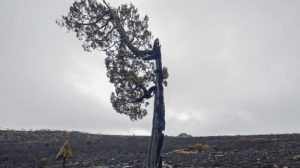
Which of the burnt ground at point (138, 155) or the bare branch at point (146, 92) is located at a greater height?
the bare branch at point (146, 92)

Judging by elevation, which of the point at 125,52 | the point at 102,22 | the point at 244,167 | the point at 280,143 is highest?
the point at 102,22

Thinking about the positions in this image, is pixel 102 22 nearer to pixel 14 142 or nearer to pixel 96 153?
pixel 96 153

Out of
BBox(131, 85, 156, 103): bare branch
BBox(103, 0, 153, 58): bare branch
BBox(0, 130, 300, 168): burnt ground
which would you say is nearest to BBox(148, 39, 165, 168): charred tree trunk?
BBox(131, 85, 156, 103): bare branch

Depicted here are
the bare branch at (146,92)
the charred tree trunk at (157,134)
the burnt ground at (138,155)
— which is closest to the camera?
the charred tree trunk at (157,134)

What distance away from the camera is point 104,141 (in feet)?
150

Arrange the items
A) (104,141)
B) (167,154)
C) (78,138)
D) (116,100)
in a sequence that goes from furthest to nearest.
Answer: (78,138)
(104,141)
(167,154)
(116,100)

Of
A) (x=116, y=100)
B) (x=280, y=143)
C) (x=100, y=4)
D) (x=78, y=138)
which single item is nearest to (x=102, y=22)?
(x=100, y=4)

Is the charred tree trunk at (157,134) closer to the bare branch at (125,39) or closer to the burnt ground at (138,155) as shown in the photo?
the bare branch at (125,39)

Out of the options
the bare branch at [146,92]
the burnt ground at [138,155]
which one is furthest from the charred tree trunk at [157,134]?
the burnt ground at [138,155]

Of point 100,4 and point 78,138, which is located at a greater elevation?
point 100,4

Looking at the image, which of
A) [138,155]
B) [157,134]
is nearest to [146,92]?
[157,134]

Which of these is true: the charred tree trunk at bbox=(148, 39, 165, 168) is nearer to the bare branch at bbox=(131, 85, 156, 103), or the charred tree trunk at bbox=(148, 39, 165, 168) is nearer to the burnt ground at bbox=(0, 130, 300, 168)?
the bare branch at bbox=(131, 85, 156, 103)

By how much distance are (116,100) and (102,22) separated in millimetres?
4306

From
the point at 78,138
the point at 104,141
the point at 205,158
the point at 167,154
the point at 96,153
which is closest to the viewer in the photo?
the point at 205,158
